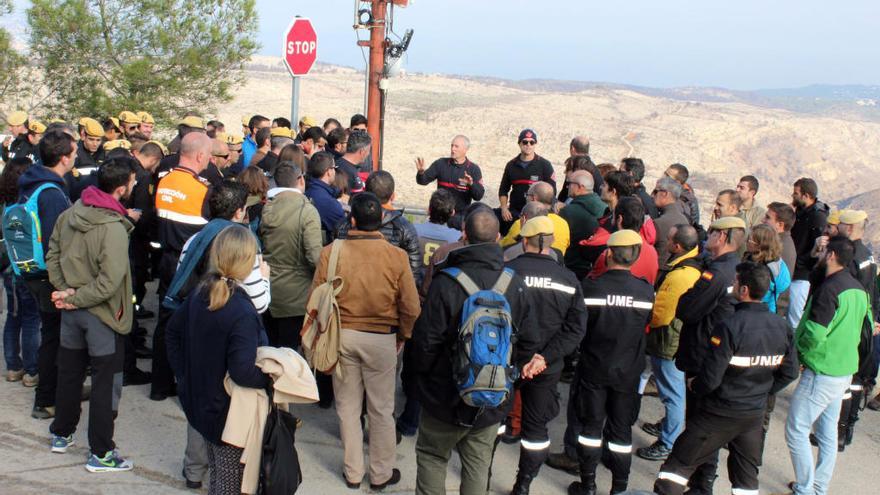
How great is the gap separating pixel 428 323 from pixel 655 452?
2.89m

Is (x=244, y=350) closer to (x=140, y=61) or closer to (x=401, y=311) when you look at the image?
(x=401, y=311)

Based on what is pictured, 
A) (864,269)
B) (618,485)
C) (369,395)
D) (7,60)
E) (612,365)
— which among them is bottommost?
(618,485)

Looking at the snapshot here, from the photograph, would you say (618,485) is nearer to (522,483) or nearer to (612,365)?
(522,483)

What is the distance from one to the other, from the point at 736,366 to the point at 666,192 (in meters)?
2.78

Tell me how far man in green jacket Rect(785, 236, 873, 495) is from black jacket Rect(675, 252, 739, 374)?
2.24 feet

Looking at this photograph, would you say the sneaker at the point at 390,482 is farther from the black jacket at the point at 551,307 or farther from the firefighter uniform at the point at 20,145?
the firefighter uniform at the point at 20,145

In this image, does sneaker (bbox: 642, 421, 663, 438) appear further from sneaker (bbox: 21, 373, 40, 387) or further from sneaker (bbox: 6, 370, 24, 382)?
sneaker (bbox: 6, 370, 24, 382)

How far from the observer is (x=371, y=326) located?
5188mm

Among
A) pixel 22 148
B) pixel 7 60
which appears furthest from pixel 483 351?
pixel 7 60

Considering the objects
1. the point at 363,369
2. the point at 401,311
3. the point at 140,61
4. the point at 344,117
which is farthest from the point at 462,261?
the point at 344,117

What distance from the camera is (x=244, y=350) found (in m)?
3.88

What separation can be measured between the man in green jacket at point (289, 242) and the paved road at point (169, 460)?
1.07m

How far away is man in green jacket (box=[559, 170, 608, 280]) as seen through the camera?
24.0 feet

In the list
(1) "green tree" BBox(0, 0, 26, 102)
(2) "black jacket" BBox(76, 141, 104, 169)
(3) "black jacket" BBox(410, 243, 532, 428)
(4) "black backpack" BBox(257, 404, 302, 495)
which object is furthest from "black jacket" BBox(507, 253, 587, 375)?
(1) "green tree" BBox(0, 0, 26, 102)
